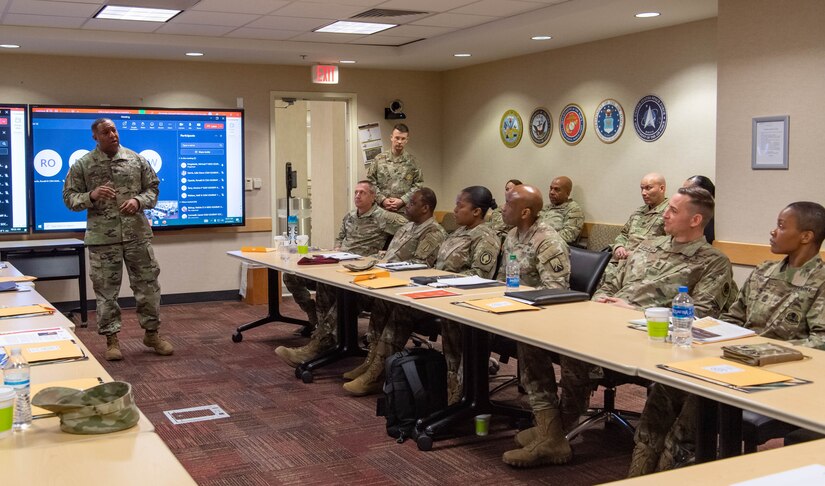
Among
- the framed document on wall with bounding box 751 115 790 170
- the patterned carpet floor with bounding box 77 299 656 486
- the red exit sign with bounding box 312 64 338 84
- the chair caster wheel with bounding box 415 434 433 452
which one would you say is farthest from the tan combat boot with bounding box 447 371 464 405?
the red exit sign with bounding box 312 64 338 84

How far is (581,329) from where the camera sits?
3312 mm

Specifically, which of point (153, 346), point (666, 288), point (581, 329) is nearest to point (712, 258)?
point (666, 288)

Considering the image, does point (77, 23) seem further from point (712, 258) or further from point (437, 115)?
point (712, 258)

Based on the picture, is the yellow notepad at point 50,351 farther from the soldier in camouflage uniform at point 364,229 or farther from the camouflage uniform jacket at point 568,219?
the camouflage uniform jacket at point 568,219

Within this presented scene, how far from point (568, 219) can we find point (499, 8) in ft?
6.88

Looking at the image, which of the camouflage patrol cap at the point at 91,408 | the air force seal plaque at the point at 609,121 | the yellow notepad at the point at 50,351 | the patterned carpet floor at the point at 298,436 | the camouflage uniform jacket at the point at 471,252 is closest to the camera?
the camouflage patrol cap at the point at 91,408

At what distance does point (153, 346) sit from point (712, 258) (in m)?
4.27

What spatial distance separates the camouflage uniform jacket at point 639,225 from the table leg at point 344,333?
2.25 metres

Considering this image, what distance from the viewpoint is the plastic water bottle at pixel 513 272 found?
14.0ft

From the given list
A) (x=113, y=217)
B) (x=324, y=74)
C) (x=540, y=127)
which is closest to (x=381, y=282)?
(x=113, y=217)

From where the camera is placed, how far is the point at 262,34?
25.4 ft

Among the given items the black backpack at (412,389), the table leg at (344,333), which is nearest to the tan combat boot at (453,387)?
the black backpack at (412,389)

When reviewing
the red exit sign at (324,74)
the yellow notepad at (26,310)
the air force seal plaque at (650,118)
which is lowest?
the yellow notepad at (26,310)

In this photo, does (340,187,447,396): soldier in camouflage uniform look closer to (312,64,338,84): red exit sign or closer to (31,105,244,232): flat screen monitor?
(31,105,244,232): flat screen monitor
